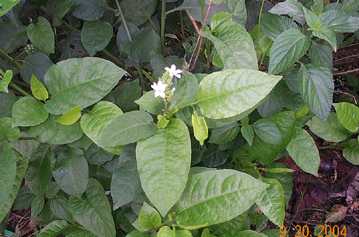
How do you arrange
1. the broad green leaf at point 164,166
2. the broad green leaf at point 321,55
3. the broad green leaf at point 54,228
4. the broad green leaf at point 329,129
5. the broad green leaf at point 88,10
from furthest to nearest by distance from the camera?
the broad green leaf at point 329,129
the broad green leaf at point 54,228
the broad green leaf at point 88,10
the broad green leaf at point 321,55
the broad green leaf at point 164,166

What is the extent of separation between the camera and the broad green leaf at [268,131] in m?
1.06

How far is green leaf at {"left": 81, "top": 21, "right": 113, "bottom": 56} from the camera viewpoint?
1.13 m

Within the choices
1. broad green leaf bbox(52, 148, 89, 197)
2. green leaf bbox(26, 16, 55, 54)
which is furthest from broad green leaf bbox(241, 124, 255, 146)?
green leaf bbox(26, 16, 55, 54)

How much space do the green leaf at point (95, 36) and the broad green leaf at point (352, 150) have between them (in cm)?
78

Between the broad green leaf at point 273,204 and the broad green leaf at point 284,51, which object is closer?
the broad green leaf at point 284,51

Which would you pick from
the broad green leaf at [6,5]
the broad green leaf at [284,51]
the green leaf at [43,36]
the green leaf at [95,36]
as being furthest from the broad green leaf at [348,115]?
the broad green leaf at [6,5]

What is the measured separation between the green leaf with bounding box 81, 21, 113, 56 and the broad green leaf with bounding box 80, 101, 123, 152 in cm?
24

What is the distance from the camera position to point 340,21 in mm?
978

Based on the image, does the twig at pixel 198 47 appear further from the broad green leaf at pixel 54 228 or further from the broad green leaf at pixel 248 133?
the broad green leaf at pixel 54 228

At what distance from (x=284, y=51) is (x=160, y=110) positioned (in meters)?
0.27

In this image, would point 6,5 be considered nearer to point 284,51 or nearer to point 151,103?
point 151,103

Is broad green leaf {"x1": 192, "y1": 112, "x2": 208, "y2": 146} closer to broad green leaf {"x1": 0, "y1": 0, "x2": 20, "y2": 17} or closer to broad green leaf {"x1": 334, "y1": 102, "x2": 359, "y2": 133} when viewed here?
broad green leaf {"x1": 0, "y1": 0, "x2": 20, "y2": 17}

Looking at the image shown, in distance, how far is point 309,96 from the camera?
0.98 m
